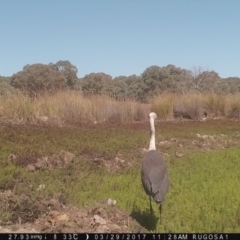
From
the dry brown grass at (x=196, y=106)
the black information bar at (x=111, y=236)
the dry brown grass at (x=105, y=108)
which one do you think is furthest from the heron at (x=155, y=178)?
the dry brown grass at (x=196, y=106)

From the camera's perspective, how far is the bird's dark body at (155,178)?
552 centimetres

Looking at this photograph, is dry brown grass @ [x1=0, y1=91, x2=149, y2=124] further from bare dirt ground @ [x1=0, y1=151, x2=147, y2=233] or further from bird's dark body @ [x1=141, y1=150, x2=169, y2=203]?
bird's dark body @ [x1=141, y1=150, x2=169, y2=203]

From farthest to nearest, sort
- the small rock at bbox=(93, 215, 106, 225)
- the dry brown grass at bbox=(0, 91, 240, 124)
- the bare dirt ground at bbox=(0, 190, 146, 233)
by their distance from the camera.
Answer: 1. the dry brown grass at bbox=(0, 91, 240, 124)
2. the small rock at bbox=(93, 215, 106, 225)
3. the bare dirt ground at bbox=(0, 190, 146, 233)

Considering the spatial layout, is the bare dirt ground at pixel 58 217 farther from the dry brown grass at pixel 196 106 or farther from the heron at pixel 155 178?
the dry brown grass at pixel 196 106

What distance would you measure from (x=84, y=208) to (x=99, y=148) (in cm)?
486

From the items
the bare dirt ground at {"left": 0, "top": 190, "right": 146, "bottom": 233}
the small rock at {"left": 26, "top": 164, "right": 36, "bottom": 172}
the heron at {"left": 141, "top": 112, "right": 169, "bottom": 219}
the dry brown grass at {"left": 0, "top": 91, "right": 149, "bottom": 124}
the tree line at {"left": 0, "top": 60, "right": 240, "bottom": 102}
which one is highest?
the tree line at {"left": 0, "top": 60, "right": 240, "bottom": 102}

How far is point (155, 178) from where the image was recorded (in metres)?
5.81

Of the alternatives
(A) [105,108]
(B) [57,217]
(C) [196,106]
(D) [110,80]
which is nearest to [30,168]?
(B) [57,217]

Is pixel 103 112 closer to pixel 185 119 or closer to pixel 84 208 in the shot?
pixel 185 119

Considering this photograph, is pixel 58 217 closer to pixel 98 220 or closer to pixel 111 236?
pixel 98 220

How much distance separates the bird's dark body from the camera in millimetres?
5516

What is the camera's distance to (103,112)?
822 inches

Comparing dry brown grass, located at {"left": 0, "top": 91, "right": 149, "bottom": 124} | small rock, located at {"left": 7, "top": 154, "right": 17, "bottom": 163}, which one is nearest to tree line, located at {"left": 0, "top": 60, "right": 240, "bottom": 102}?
dry brown grass, located at {"left": 0, "top": 91, "right": 149, "bottom": 124}

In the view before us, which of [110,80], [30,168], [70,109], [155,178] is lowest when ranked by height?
[30,168]
